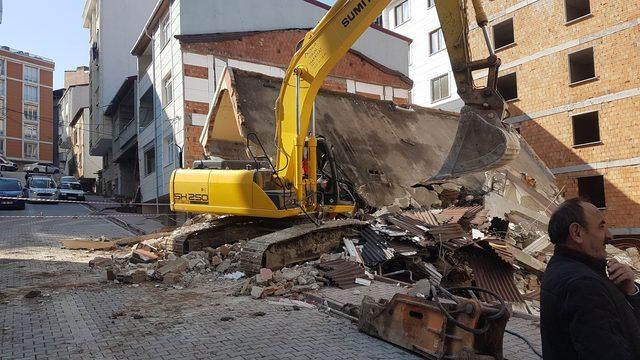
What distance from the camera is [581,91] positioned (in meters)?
22.2

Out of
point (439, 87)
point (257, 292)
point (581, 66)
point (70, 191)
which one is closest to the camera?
point (257, 292)

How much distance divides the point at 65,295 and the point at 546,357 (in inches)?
260

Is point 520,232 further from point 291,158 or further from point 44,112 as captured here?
point 44,112

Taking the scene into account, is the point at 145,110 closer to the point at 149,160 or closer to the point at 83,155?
the point at 149,160

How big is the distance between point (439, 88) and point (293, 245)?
2523 centimetres

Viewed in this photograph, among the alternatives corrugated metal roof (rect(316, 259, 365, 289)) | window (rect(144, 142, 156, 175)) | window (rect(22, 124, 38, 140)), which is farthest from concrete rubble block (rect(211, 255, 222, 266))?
window (rect(22, 124, 38, 140))

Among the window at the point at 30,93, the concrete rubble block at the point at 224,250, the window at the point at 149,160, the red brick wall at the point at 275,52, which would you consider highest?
the window at the point at 30,93

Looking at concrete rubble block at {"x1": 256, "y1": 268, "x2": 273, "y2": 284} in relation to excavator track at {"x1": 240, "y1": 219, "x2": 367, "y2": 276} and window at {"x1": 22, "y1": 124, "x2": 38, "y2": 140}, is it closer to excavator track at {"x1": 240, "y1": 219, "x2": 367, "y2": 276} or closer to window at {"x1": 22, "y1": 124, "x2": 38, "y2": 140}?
excavator track at {"x1": 240, "y1": 219, "x2": 367, "y2": 276}

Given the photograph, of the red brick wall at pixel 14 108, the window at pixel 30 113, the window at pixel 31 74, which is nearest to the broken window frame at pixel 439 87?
the red brick wall at pixel 14 108

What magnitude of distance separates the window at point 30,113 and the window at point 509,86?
220 ft

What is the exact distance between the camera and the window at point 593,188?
22188 millimetres

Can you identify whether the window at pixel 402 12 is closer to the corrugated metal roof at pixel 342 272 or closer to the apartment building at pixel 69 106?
the corrugated metal roof at pixel 342 272

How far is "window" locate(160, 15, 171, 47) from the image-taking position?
22.1m

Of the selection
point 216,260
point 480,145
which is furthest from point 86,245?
point 480,145
